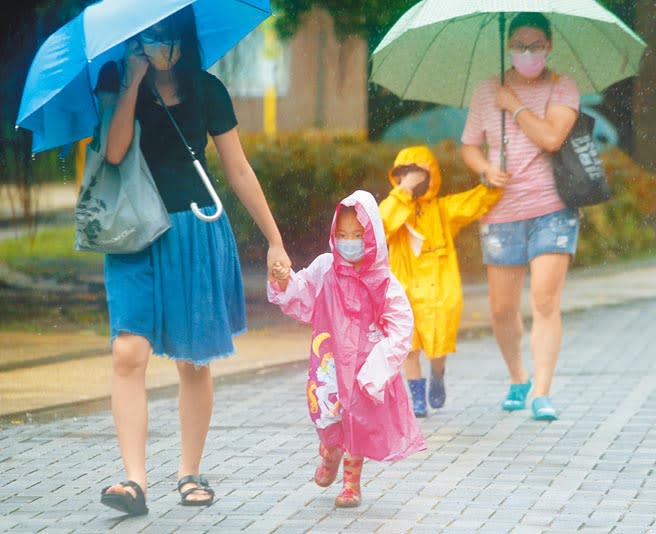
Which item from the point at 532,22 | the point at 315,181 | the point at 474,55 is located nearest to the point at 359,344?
the point at 532,22

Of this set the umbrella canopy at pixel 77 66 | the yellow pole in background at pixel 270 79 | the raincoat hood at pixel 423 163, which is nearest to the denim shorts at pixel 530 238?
the raincoat hood at pixel 423 163

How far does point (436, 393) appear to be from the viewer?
7.75 meters

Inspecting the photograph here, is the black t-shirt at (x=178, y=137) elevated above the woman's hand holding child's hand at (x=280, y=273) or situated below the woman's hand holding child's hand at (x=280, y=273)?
above

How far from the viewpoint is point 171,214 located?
213 inches

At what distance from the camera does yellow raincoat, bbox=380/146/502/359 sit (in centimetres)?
746

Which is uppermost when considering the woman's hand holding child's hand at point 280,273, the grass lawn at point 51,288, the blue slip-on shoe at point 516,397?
the woman's hand holding child's hand at point 280,273

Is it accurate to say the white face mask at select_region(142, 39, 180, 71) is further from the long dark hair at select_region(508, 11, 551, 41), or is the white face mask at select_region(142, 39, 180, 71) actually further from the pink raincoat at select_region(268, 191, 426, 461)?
the long dark hair at select_region(508, 11, 551, 41)

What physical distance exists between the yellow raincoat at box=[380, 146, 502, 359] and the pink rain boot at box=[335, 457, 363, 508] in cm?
192

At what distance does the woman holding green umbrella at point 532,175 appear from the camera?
7.37 metres

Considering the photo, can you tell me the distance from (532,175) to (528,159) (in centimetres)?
8

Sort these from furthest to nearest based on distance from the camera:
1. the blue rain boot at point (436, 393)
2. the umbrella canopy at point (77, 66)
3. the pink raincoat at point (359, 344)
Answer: the blue rain boot at point (436, 393) → the pink raincoat at point (359, 344) → the umbrella canopy at point (77, 66)

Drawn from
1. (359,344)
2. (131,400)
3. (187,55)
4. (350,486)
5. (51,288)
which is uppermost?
(187,55)

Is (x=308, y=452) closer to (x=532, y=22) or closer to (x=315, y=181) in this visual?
(x=532, y=22)

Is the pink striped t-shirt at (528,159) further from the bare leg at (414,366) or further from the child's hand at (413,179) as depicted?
the bare leg at (414,366)
